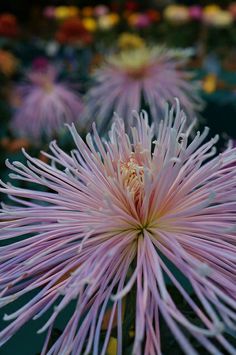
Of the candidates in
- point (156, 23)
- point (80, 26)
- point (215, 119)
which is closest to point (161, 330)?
point (215, 119)

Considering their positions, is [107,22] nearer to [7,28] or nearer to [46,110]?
[7,28]

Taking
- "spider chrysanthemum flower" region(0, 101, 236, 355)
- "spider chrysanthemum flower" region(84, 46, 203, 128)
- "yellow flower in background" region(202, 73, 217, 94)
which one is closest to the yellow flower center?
"spider chrysanthemum flower" region(0, 101, 236, 355)

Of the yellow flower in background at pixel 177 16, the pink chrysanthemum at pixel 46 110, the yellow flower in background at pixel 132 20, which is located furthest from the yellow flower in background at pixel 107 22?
the pink chrysanthemum at pixel 46 110

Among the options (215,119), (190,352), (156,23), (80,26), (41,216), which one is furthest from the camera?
(156,23)

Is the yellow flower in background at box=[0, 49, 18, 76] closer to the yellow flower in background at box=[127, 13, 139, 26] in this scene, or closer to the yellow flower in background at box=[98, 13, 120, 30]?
the yellow flower in background at box=[98, 13, 120, 30]

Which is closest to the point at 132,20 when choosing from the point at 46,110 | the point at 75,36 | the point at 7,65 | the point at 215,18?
the point at 215,18

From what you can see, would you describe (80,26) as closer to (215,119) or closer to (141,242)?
(215,119)

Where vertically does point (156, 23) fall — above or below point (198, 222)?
above
